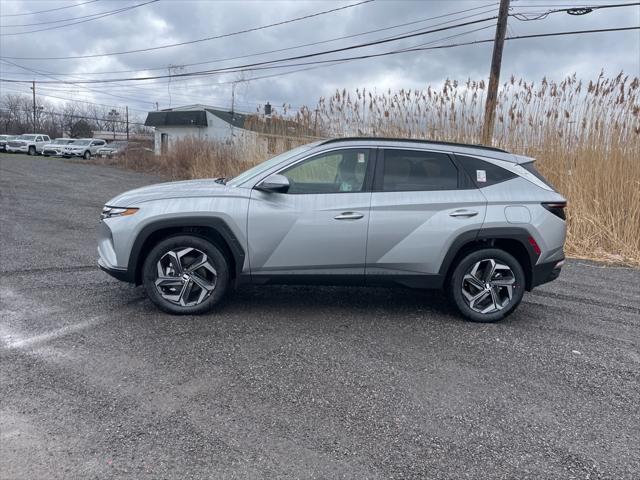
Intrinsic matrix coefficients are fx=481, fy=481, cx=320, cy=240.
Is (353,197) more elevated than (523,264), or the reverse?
(353,197)

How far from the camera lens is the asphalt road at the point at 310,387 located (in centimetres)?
254

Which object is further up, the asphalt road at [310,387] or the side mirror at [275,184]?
the side mirror at [275,184]

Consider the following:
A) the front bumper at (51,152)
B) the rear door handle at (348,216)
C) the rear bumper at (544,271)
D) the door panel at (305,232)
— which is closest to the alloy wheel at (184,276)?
the door panel at (305,232)

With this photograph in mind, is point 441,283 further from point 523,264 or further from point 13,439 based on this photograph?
point 13,439

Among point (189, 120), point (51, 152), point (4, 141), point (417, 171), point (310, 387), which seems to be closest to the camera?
point (310, 387)

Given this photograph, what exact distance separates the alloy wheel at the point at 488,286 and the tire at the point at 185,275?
2.32 m

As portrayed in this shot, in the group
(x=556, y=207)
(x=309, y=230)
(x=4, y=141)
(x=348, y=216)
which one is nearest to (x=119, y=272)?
(x=309, y=230)

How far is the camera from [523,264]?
4730 mm

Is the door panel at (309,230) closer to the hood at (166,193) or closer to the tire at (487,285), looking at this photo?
the hood at (166,193)

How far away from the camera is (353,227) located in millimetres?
4344

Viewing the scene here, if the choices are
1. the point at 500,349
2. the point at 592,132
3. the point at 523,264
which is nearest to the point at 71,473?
the point at 500,349

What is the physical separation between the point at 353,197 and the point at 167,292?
1.93m

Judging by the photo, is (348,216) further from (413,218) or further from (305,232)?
(413,218)

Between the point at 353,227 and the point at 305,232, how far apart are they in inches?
17.2
